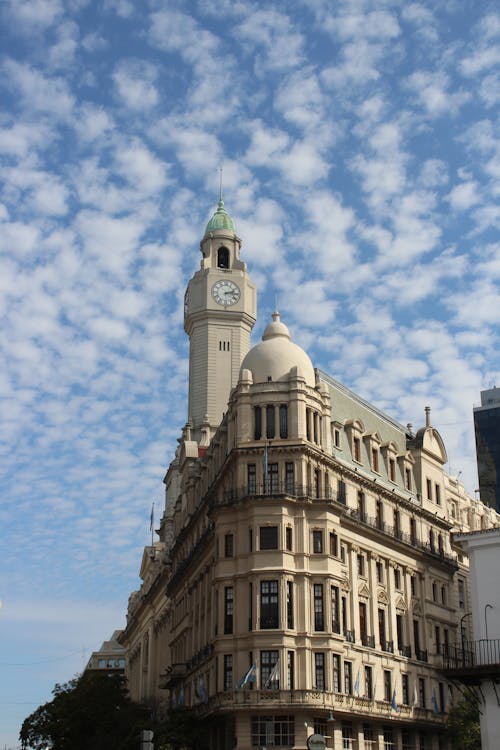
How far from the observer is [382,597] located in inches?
3228

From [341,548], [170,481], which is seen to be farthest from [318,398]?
[170,481]

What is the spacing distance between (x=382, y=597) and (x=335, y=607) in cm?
1011

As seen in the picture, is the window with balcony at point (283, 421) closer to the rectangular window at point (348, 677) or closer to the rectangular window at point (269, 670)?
the rectangular window at point (269, 670)

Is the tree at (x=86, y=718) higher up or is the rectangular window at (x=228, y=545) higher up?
the rectangular window at (x=228, y=545)

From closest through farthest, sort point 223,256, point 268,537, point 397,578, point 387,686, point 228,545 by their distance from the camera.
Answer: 1. point 268,537
2. point 228,545
3. point 387,686
4. point 397,578
5. point 223,256

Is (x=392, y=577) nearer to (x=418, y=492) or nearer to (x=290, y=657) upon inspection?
(x=418, y=492)

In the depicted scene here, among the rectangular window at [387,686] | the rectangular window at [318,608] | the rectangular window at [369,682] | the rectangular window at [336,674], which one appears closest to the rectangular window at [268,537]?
the rectangular window at [318,608]

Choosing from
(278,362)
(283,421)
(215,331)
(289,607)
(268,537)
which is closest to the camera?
(289,607)

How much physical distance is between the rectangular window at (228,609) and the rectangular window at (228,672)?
173 cm

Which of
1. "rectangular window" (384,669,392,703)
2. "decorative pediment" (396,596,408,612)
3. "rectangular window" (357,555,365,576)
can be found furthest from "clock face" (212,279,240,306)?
"rectangular window" (384,669,392,703)

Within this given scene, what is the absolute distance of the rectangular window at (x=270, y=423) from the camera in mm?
76312

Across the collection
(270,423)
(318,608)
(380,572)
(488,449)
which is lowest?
(318,608)

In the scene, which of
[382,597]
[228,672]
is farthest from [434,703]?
[228,672]

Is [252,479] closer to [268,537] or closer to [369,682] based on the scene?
[268,537]
